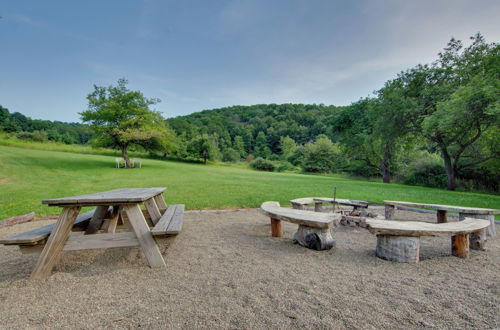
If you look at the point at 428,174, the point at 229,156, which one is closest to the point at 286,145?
the point at 229,156

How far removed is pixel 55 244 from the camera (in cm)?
248

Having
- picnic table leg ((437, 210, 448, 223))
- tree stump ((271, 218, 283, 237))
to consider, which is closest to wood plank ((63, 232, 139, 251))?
tree stump ((271, 218, 283, 237))

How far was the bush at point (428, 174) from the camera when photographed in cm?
1925

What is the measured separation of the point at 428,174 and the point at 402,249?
22.4m

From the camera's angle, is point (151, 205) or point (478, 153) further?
point (478, 153)

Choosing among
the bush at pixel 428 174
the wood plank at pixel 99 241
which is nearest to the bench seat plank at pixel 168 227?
the wood plank at pixel 99 241

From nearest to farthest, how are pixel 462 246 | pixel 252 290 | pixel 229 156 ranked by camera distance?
pixel 252 290 → pixel 462 246 → pixel 229 156

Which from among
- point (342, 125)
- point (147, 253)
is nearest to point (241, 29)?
point (342, 125)

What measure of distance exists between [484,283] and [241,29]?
19609mm

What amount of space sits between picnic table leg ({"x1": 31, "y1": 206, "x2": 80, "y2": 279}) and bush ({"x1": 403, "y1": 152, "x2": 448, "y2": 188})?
24.5 metres

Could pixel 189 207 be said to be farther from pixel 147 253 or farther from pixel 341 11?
pixel 341 11

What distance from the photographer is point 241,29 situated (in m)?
17.4

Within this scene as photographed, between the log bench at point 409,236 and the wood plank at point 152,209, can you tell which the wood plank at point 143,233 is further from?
the log bench at point 409,236

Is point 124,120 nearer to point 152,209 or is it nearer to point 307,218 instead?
point 152,209
